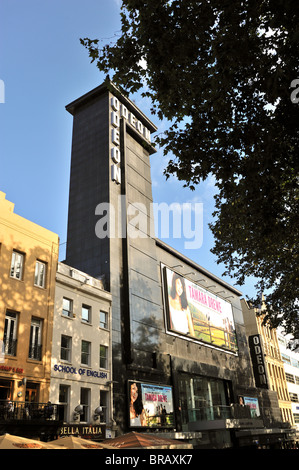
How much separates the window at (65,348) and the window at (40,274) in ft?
13.3

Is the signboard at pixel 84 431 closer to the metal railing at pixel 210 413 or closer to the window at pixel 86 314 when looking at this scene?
the window at pixel 86 314

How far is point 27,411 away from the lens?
20656mm

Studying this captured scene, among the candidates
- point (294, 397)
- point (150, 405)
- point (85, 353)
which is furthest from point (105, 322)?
point (294, 397)

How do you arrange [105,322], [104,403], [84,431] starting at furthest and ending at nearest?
[105,322], [104,403], [84,431]

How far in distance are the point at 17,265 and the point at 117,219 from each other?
14.2 meters

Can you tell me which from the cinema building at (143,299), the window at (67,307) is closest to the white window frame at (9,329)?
the window at (67,307)

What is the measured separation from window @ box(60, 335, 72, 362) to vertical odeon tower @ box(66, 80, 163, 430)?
16.3 ft

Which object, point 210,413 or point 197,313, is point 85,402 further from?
point 197,313

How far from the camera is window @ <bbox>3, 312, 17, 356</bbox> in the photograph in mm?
22136

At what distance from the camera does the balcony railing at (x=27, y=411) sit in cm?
1964

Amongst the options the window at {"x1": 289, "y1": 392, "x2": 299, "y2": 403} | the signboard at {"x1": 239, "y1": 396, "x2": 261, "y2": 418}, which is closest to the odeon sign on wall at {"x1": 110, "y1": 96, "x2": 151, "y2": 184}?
the signboard at {"x1": 239, "y1": 396, "x2": 261, "y2": 418}

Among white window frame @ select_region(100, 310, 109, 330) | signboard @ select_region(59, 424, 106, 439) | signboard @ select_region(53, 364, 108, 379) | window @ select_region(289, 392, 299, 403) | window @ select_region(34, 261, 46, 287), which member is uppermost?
window @ select_region(34, 261, 46, 287)

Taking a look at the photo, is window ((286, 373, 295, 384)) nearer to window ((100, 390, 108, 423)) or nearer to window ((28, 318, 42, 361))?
window ((100, 390, 108, 423))

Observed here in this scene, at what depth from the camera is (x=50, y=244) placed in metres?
27.3
